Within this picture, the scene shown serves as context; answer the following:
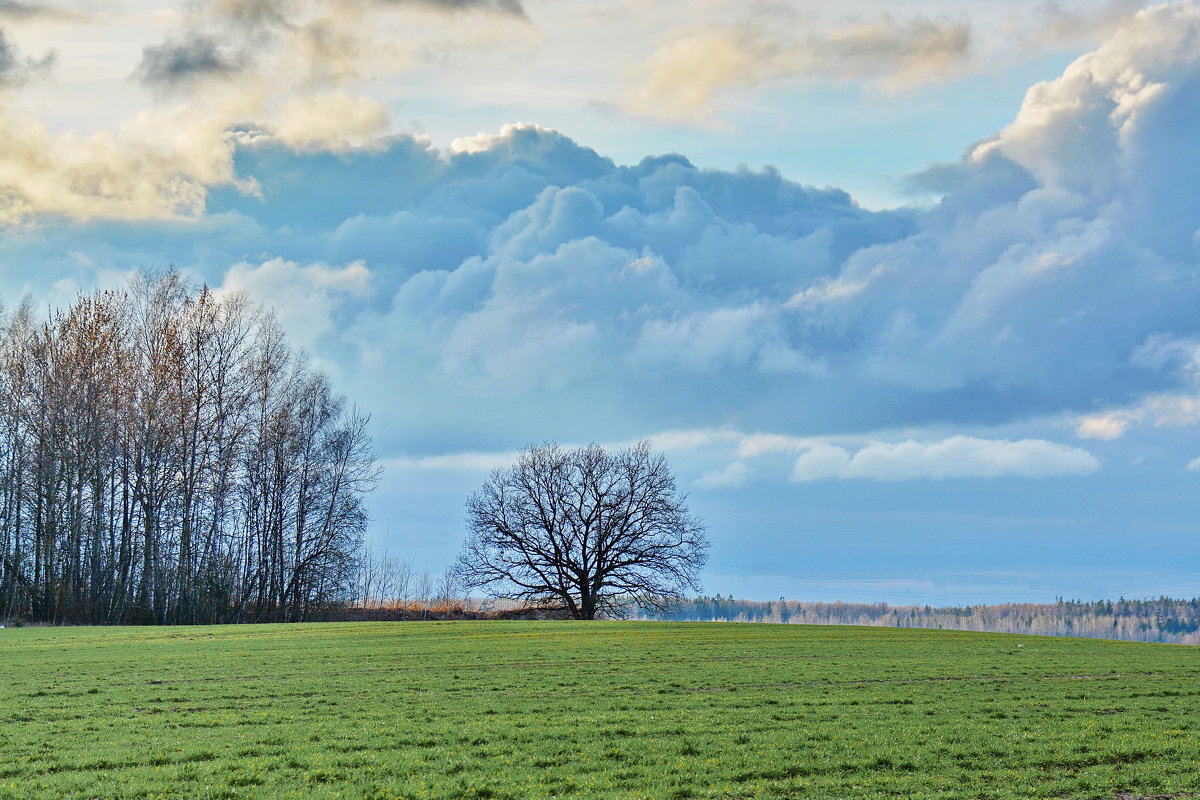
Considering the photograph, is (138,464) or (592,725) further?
(138,464)

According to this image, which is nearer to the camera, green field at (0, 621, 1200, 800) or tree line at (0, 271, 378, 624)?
green field at (0, 621, 1200, 800)

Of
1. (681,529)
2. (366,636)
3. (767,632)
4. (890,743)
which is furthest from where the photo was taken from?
(681,529)

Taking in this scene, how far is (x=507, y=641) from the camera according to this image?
3609 cm

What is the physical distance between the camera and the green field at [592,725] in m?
12.3

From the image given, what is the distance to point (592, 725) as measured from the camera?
16.0 meters

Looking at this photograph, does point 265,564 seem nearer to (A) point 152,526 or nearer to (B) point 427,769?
(A) point 152,526

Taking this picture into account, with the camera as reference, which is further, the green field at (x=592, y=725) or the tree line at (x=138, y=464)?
the tree line at (x=138, y=464)

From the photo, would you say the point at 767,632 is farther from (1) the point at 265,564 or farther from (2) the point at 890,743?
(1) the point at 265,564

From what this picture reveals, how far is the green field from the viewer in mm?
12281

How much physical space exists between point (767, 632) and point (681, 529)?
76.5ft

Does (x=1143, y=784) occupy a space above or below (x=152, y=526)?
A: below

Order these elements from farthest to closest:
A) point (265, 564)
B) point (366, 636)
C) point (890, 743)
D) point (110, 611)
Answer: point (265, 564) → point (110, 611) → point (366, 636) → point (890, 743)

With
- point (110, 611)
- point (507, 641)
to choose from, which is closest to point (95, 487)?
point (110, 611)

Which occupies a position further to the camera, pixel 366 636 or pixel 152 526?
pixel 152 526
